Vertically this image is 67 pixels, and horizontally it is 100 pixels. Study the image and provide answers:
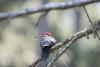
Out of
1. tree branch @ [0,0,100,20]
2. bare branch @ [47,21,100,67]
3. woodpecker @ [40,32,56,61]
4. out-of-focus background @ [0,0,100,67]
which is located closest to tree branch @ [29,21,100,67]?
bare branch @ [47,21,100,67]

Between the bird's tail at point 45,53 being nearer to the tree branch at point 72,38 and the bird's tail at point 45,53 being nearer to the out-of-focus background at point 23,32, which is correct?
the tree branch at point 72,38

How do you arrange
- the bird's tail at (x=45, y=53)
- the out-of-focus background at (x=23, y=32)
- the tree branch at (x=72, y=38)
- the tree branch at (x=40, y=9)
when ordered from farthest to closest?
the out-of-focus background at (x=23, y=32), the bird's tail at (x=45, y=53), the tree branch at (x=72, y=38), the tree branch at (x=40, y=9)

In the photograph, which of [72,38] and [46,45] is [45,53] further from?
[72,38]

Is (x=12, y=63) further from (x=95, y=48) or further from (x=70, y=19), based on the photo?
(x=95, y=48)

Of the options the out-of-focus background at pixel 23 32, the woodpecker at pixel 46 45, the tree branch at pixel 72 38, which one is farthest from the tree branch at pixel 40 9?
the out-of-focus background at pixel 23 32

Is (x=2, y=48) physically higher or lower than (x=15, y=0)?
lower

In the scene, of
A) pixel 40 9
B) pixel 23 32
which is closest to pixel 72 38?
pixel 40 9

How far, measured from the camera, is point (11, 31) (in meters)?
17.5

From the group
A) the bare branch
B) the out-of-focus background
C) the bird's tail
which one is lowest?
the out-of-focus background

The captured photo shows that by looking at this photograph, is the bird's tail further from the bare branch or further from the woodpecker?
the bare branch

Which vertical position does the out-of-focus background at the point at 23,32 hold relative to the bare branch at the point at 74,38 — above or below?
below

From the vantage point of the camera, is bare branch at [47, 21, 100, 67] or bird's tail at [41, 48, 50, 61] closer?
bare branch at [47, 21, 100, 67]

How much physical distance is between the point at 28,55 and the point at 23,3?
3.70 m

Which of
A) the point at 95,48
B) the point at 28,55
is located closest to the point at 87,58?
the point at 95,48
